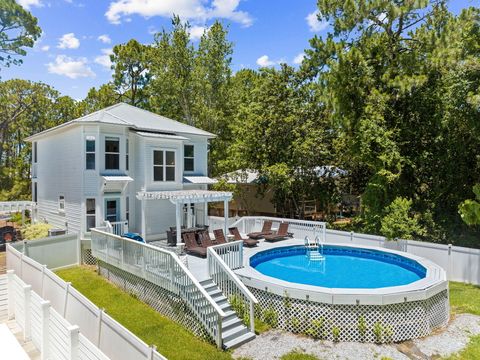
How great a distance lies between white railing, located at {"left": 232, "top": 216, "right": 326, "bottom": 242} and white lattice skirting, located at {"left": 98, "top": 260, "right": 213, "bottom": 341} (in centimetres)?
821

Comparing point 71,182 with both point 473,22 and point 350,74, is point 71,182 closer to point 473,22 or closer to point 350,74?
point 350,74

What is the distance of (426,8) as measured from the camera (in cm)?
1941

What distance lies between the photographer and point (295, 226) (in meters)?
19.4

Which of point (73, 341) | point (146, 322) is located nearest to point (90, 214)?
point (146, 322)

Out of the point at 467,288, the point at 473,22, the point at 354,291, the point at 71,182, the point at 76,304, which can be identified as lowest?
the point at 467,288

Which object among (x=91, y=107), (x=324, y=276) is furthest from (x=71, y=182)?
(x=91, y=107)

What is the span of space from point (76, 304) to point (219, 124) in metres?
24.5

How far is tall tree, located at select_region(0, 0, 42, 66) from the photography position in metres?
20.5

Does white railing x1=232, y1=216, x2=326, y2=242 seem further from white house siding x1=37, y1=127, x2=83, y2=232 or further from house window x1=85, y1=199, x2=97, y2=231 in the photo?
white house siding x1=37, y1=127, x2=83, y2=232

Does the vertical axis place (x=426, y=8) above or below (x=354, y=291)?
above

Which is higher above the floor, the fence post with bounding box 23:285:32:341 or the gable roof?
the gable roof

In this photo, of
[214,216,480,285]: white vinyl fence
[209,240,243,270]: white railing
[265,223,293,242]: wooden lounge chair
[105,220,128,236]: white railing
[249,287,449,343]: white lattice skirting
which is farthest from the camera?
[265,223,293,242]: wooden lounge chair

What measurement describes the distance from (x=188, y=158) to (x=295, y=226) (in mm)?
7691

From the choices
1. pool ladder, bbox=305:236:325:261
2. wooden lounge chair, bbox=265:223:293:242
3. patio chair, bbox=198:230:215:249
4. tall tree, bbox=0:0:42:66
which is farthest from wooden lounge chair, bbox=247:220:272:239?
tall tree, bbox=0:0:42:66
